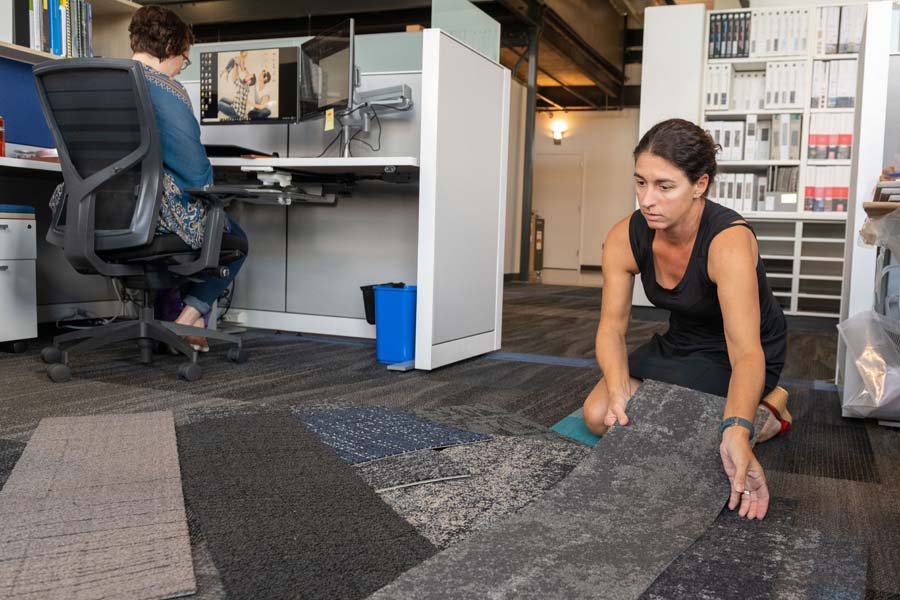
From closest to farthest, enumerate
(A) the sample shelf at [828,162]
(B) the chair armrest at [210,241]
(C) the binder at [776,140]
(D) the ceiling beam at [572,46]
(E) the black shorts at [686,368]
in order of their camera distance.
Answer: (E) the black shorts at [686,368] < (B) the chair armrest at [210,241] < (A) the sample shelf at [828,162] < (C) the binder at [776,140] < (D) the ceiling beam at [572,46]

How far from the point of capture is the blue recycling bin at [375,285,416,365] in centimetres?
314

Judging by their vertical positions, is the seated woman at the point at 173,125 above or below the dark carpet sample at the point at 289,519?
above

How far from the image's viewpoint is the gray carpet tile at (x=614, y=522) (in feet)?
3.67

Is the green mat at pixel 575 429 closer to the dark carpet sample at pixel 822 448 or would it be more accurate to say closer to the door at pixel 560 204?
the dark carpet sample at pixel 822 448

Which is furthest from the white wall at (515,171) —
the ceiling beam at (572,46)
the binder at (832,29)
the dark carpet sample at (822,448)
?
the dark carpet sample at (822,448)

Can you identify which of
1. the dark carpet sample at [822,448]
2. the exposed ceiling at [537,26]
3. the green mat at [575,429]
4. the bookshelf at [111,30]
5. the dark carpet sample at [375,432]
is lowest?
the dark carpet sample at [822,448]

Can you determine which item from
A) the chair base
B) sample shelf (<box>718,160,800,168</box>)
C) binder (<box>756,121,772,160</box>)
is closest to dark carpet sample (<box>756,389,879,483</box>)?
the chair base

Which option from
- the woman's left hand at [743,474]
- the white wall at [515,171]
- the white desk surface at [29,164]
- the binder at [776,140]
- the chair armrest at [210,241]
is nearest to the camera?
the woman's left hand at [743,474]

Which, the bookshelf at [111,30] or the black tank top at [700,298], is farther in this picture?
the bookshelf at [111,30]

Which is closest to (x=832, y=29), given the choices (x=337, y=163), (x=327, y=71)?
(x=327, y=71)

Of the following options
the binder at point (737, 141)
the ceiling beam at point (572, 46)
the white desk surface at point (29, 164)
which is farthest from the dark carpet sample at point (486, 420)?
the ceiling beam at point (572, 46)

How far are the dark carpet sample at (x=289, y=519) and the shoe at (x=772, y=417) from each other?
1.11m

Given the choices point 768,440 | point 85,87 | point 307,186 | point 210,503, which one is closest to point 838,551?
point 768,440

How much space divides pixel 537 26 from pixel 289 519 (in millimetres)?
7536
